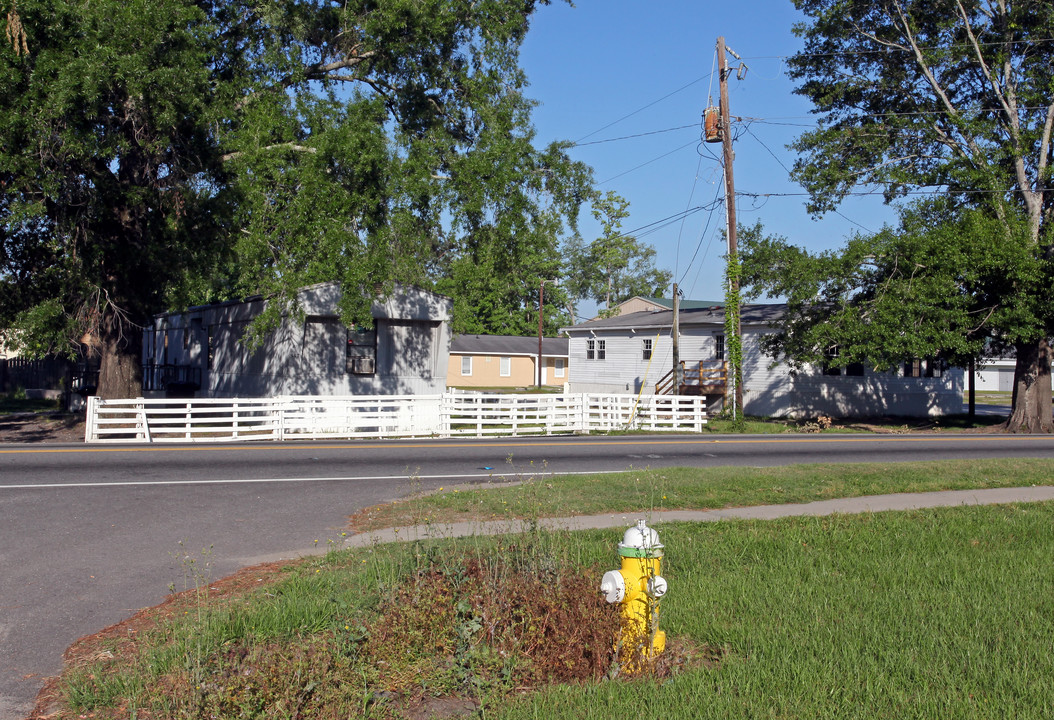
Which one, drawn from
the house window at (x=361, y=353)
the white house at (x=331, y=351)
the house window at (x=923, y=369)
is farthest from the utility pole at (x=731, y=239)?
the house window at (x=923, y=369)

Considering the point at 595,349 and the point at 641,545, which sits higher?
the point at 595,349

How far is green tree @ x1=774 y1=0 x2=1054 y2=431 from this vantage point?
2639 centimetres

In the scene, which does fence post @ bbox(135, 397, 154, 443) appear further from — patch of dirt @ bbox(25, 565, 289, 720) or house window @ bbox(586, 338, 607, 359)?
house window @ bbox(586, 338, 607, 359)

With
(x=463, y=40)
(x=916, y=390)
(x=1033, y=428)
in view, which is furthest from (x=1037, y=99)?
(x=463, y=40)

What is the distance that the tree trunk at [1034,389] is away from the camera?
28.8 metres

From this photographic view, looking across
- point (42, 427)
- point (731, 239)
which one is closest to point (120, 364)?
point (42, 427)

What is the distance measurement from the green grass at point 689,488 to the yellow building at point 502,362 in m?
43.9

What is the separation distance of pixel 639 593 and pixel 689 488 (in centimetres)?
702

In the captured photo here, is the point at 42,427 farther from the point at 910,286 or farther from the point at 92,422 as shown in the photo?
the point at 910,286

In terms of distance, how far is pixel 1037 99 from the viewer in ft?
89.5

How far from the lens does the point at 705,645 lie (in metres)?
5.60

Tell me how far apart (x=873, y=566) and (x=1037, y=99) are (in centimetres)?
2569

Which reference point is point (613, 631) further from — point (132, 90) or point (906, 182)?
point (906, 182)

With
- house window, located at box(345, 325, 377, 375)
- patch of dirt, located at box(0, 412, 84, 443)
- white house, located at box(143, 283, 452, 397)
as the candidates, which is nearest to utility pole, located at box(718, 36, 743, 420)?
white house, located at box(143, 283, 452, 397)
